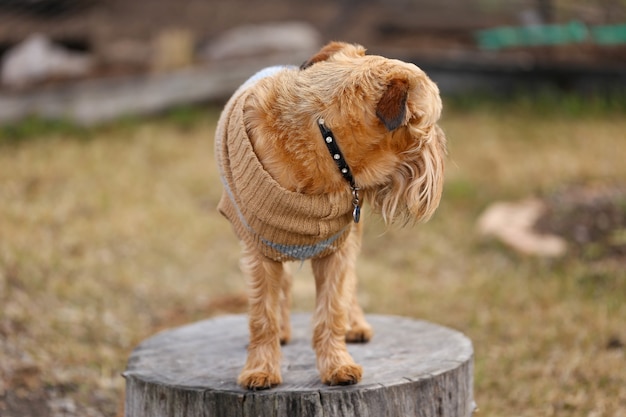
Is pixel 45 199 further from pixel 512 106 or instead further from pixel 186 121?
pixel 512 106

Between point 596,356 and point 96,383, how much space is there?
129 inches

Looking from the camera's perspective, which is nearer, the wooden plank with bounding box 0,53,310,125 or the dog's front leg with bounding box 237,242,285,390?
the dog's front leg with bounding box 237,242,285,390

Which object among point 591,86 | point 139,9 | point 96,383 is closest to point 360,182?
point 96,383

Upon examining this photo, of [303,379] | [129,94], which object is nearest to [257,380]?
[303,379]

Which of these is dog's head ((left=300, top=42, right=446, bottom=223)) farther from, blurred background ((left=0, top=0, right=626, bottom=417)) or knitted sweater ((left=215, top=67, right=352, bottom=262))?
blurred background ((left=0, top=0, right=626, bottom=417))

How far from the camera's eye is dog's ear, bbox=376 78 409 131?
120 inches

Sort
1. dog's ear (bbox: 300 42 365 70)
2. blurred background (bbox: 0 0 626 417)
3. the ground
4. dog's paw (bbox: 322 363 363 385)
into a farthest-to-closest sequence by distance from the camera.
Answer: the ground → blurred background (bbox: 0 0 626 417) → dog's ear (bbox: 300 42 365 70) → dog's paw (bbox: 322 363 363 385)

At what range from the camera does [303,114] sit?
3162 millimetres

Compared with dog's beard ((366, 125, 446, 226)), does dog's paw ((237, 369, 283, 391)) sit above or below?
below

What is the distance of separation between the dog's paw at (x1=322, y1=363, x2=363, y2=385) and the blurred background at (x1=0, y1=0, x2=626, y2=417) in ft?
2.25

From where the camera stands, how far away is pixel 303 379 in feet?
11.4

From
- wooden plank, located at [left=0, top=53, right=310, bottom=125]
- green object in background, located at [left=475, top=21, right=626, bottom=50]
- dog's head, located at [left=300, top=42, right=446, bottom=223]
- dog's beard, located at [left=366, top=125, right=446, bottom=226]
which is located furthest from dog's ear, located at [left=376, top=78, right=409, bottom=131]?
green object in background, located at [left=475, top=21, right=626, bottom=50]

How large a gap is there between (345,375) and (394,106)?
1.11 m

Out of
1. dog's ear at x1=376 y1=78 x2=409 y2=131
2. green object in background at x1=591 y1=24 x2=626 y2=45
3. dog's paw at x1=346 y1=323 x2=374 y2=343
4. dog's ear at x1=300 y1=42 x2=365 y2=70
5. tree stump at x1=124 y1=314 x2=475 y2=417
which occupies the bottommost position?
tree stump at x1=124 y1=314 x2=475 y2=417
